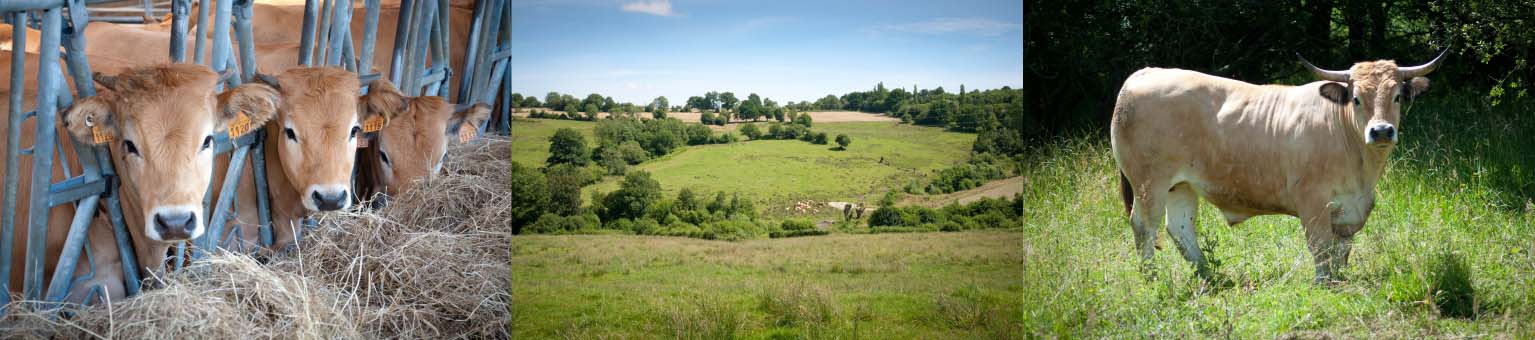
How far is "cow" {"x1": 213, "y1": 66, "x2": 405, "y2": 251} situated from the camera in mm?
4039

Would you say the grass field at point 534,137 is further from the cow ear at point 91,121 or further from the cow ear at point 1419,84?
the cow ear at point 1419,84

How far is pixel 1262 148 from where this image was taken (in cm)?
502

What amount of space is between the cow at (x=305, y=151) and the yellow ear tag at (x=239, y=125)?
0.18 m

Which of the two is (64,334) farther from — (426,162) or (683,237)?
(683,237)

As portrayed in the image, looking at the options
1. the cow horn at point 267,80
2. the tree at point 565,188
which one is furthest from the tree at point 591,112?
the cow horn at point 267,80

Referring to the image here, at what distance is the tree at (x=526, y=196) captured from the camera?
4703mm

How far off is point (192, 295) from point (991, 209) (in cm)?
328

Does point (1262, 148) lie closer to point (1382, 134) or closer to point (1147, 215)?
point (1382, 134)

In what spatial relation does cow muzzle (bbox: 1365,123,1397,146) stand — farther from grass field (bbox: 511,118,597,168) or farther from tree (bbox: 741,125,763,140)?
grass field (bbox: 511,118,597,168)

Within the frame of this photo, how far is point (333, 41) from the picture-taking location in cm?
433

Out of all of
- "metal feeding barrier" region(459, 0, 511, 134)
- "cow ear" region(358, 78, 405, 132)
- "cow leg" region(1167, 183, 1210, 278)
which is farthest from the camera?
"metal feeding barrier" region(459, 0, 511, 134)

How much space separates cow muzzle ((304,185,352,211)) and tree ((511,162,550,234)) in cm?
77

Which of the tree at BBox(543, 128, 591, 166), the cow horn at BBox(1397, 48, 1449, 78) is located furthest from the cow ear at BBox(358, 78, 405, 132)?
the cow horn at BBox(1397, 48, 1449, 78)

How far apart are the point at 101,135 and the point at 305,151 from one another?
2.37 ft
